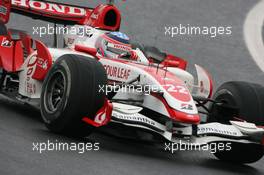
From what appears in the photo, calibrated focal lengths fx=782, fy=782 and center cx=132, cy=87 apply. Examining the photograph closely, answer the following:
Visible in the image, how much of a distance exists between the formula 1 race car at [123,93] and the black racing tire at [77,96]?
1 cm

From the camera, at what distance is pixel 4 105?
11.1 m

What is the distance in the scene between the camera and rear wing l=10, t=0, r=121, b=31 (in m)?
11.5

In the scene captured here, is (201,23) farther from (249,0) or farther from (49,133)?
(49,133)

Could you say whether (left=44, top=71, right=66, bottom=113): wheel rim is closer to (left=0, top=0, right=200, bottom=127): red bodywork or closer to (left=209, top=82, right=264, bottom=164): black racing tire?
(left=0, top=0, right=200, bottom=127): red bodywork

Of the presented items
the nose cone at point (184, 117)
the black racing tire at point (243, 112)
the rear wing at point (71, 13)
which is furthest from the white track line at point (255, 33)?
the nose cone at point (184, 117)

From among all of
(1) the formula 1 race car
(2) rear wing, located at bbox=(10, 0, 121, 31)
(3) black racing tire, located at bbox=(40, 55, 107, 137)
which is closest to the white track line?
(2) rear wing, located at bbox=(10, 0, 121, 31)

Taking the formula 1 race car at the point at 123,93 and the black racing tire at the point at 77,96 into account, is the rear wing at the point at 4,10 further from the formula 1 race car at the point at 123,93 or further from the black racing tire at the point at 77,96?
the black racing tire at the point at 77,96

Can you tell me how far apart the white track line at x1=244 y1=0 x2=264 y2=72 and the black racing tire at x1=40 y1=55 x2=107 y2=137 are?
7037 millimetres

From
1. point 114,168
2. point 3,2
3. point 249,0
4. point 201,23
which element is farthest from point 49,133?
point 249,0

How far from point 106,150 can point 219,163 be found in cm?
156

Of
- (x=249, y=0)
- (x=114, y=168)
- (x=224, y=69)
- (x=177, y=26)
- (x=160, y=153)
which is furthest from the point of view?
(x=249, y=0)

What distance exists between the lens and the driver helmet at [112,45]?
1066cm

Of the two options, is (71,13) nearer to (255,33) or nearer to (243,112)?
(243,112)

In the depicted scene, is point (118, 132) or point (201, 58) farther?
point (201, 58)
